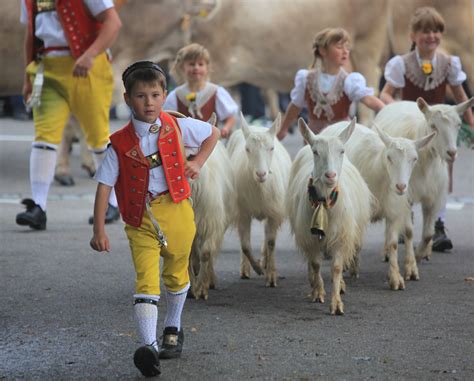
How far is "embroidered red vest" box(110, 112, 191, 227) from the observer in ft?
18.4

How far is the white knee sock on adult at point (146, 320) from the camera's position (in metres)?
5.45

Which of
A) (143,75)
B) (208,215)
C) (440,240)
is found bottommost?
(440,240)

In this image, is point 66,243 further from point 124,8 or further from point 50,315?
point 124,8

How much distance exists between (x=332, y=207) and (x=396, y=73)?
7.96 ft

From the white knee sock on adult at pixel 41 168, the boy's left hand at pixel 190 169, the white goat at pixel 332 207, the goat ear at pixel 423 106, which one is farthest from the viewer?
the white knee sock on adult at pixel 41 168

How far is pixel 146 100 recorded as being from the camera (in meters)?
5.58

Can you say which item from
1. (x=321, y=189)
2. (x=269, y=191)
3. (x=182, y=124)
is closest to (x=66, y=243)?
(x=269, y=191)

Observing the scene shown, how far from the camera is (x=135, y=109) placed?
5617mm

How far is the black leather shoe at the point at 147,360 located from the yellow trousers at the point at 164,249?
12.4 inches

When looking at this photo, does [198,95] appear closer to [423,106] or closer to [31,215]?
[423,106]

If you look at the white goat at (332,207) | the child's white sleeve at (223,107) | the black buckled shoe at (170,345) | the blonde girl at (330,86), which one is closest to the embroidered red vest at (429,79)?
the blonde girl at (330,86)

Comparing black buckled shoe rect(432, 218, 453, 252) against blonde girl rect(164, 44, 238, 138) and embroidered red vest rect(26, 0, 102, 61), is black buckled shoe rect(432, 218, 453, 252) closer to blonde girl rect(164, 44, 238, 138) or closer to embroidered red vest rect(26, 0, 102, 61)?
blonde girl rect(164, 44, 238, 138)

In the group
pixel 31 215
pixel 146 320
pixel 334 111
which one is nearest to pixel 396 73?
pixel 334 111

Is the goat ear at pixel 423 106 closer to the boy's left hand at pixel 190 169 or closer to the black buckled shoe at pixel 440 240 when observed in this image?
the black buckled shoe at pixel 440 240
